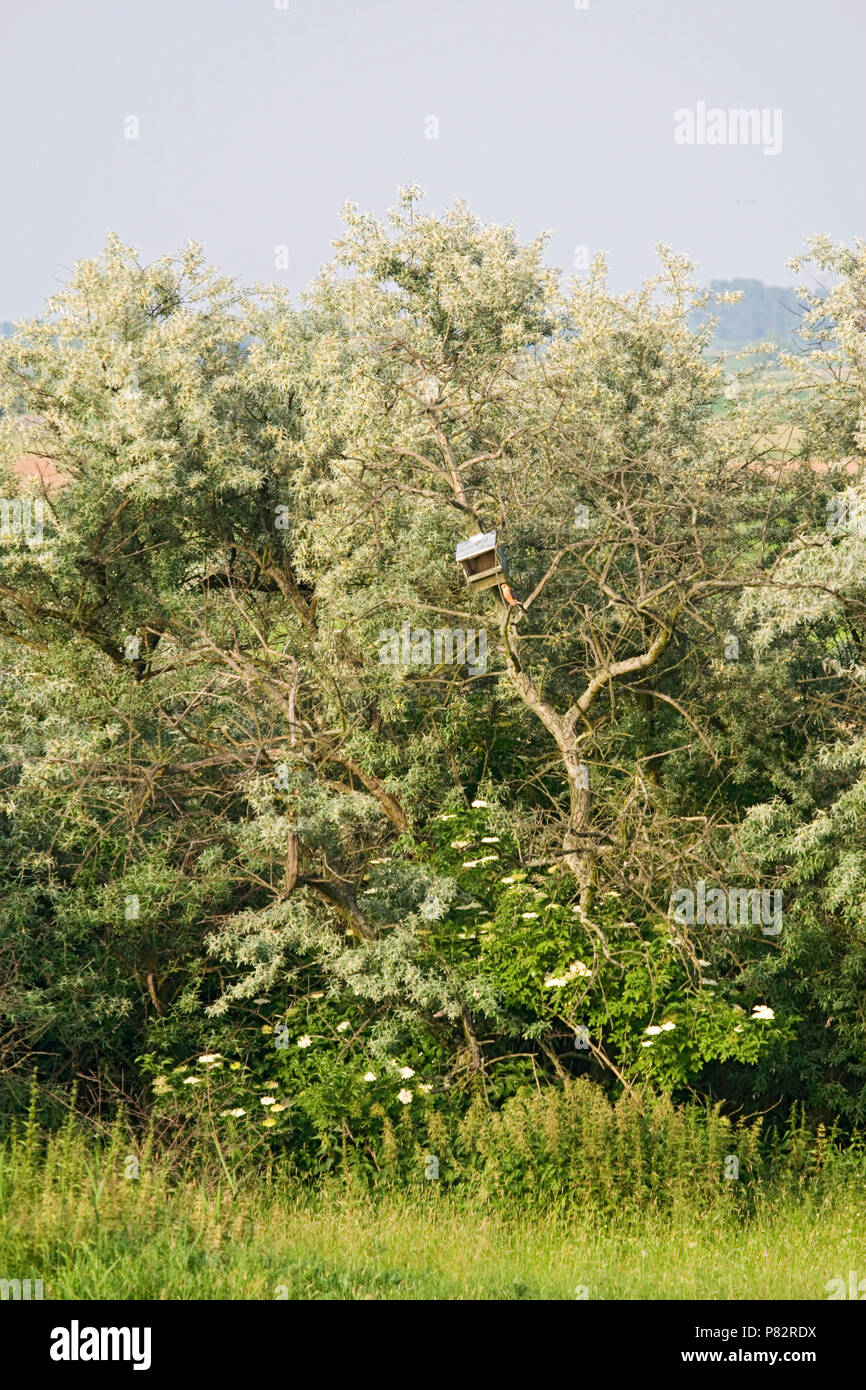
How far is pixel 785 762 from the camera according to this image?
12.0 meters

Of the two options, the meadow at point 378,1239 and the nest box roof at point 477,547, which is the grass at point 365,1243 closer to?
the meadow at point 378,1239

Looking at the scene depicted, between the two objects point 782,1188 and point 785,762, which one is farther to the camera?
point 785,762

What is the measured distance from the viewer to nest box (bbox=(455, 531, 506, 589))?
29.7 feet

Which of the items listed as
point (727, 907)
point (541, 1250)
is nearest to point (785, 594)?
point (727, 907)

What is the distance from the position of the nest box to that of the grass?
160 inches

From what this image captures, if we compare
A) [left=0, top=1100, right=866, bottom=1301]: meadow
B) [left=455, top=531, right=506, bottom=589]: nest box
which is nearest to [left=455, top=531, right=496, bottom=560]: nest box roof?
[left=455, top=531, right=506, bottom=589]: nest box

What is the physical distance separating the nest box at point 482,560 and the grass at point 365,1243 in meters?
4.06

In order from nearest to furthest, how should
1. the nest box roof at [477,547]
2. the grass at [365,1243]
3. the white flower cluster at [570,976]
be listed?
1. the grass at [365,1243]
2. the nest box roof at [477,547]
3. the white flower cluster at [570,976]

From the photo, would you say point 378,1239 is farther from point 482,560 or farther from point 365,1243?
point 482,560

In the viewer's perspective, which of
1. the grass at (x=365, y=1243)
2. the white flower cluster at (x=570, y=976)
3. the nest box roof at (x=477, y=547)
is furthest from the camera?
the white flower cluster at (x=570, y=976)

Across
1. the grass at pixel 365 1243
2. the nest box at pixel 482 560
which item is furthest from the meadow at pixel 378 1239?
the nest box at pixel 482 560

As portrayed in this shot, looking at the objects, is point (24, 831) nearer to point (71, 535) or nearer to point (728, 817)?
point (71, 535)

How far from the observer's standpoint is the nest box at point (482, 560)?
9.05m

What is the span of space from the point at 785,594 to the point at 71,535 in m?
6.05
